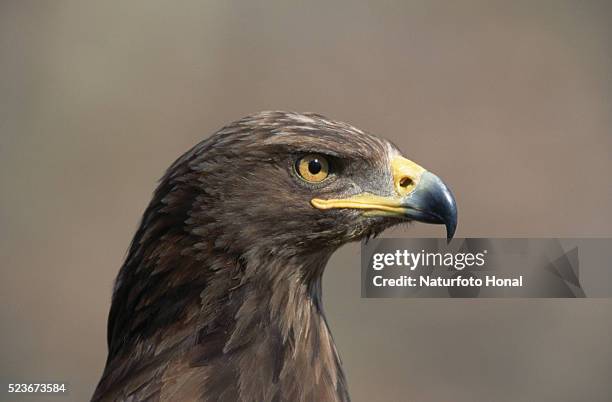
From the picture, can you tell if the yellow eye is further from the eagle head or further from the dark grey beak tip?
the dark grey beak tip

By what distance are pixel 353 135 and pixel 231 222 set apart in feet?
1.19

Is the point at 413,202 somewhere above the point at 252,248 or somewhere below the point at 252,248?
above

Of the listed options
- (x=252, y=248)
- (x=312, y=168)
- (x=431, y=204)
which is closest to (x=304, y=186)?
(x=312, y=168)

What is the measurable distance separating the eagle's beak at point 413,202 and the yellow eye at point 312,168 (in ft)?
0.17

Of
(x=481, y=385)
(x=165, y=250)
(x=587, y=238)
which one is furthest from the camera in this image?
(x=481, y=385)

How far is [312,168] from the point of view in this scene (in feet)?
7.72

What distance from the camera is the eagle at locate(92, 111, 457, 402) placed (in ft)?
7.47

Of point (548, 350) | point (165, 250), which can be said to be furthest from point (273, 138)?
point (548, 350)

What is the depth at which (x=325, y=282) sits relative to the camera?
15.0 ft

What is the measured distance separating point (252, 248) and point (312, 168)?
24 centimetres

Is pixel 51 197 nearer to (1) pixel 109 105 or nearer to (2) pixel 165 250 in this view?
(1) pixel 109 105

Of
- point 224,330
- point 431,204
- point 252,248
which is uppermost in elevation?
point 431,204

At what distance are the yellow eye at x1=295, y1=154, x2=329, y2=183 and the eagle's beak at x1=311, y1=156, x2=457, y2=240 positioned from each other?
53mm

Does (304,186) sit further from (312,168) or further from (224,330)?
(224,330)
